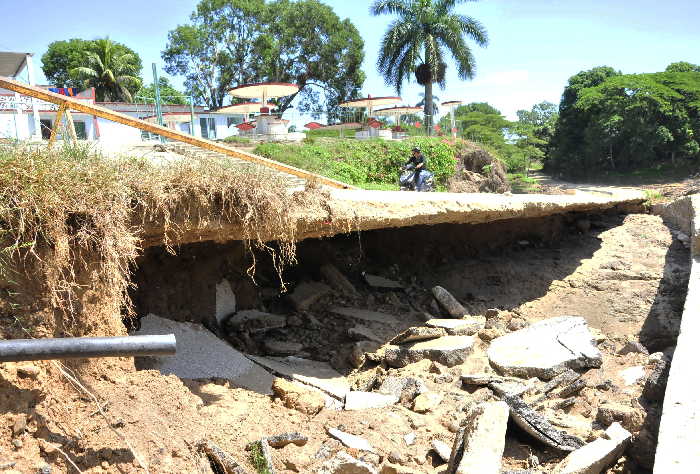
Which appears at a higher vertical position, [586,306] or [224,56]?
[224,56]

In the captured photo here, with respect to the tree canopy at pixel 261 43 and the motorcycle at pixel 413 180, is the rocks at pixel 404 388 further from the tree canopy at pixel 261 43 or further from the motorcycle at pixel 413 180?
the tree canopy at pixel 261 43

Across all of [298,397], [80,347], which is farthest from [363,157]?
[80,347]

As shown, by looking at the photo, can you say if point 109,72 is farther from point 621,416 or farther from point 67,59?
point 621,416

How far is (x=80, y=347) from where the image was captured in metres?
1.97

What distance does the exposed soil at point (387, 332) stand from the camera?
299cm

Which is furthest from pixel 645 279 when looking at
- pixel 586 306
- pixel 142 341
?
pixel 142 341

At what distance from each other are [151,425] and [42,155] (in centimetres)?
182

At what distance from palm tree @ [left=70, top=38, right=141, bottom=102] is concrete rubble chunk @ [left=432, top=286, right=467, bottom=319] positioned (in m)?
33.5

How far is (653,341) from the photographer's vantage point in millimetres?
6684

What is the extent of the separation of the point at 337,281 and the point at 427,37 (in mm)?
24622

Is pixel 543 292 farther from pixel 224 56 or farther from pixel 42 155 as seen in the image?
pixel 224 56

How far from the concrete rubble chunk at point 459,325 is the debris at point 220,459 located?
4044 millimetres

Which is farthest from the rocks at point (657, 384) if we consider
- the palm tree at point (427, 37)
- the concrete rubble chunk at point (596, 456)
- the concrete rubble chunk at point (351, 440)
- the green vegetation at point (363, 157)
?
the palm tree at point (427, 37)

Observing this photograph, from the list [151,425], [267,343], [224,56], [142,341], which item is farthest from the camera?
[224,56]
